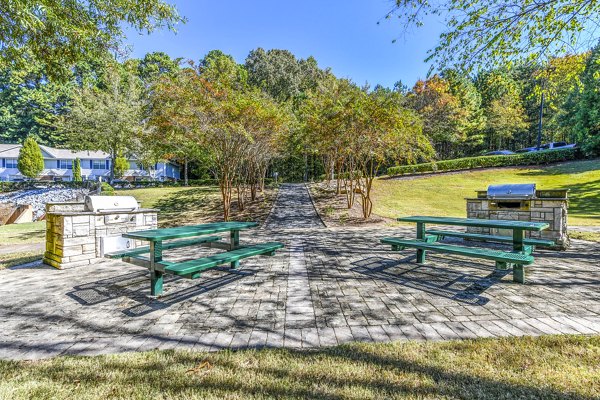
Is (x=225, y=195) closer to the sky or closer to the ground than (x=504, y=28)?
closer to the ground

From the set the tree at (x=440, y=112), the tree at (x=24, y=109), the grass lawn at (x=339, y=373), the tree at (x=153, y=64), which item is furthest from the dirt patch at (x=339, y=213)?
the tree at (x=24, y=109)

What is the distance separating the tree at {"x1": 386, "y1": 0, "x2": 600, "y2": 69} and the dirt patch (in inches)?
242

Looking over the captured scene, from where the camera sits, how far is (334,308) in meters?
3.00

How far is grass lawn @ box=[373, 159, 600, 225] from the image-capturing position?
45.4 feet

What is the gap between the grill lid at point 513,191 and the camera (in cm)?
601

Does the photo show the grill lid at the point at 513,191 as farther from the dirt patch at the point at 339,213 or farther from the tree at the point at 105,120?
the tree at the point at 105,120

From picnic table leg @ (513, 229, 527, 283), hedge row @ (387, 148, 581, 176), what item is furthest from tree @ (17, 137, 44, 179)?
picnic table leg @ (513, 229, 527, 283)

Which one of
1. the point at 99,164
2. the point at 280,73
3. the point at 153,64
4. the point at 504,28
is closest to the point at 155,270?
the point at 504,28

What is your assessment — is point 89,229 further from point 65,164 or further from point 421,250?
point 65,164

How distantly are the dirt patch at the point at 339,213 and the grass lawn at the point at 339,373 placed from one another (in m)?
8.42

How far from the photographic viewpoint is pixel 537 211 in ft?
19.3

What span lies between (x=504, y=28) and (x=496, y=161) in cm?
2229

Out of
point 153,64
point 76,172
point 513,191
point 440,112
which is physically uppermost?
point 153,64

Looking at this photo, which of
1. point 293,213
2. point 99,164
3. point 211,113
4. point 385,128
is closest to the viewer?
point 211,113
